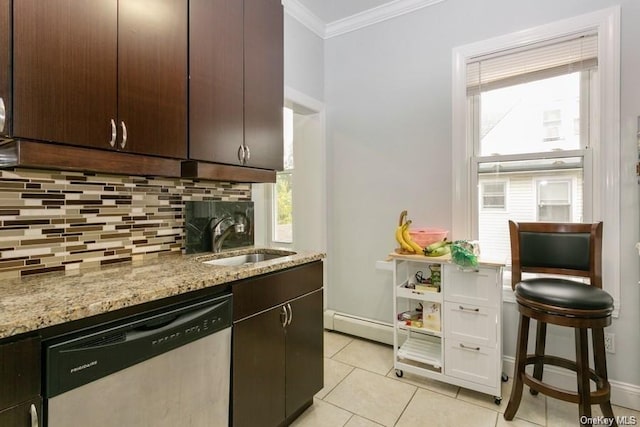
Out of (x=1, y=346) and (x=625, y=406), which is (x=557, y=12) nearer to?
(x=625, y=406)

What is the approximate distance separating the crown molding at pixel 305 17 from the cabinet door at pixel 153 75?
1.32 metres

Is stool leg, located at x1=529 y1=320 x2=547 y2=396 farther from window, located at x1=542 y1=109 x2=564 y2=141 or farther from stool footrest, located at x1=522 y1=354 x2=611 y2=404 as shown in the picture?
window, located at x1=542 y1=109 x2=564 y2=141

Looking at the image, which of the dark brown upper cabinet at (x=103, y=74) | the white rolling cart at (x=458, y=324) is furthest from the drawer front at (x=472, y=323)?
the dark brown upper cabinet at (x=103, y=74)

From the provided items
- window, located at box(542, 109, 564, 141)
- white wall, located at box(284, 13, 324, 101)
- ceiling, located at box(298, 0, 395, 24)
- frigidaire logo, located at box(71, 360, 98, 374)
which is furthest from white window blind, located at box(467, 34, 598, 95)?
frigidaire logo, located at box(71, 360, 98, 374)

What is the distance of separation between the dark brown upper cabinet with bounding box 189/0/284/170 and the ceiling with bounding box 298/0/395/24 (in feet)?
2.46

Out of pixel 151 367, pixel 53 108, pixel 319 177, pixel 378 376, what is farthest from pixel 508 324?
pixel 53 108

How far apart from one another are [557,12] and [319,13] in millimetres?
1794

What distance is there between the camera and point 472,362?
1974 mm

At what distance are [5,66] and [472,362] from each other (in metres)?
2.62

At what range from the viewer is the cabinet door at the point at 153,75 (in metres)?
1.31

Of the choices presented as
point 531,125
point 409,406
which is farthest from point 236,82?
point 409,406

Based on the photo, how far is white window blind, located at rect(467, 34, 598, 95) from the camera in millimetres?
2021

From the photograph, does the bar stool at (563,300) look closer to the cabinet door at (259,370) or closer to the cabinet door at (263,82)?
the cabinet door at (259,370)

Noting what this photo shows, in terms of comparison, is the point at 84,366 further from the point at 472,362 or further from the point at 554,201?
the point at 554,201
